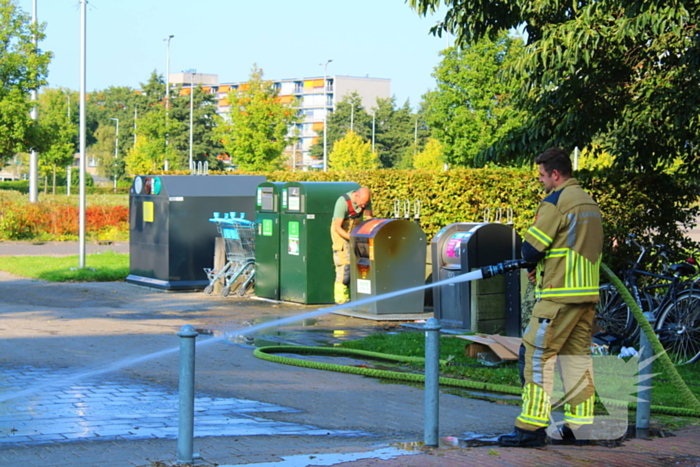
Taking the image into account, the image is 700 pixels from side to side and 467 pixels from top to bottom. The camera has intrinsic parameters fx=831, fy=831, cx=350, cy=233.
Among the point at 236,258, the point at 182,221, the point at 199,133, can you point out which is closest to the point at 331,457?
the point at 236,258

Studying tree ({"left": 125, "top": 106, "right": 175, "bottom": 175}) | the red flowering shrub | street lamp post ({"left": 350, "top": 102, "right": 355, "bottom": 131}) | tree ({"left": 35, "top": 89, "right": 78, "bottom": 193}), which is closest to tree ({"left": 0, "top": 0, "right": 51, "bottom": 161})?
the red flowering shrub

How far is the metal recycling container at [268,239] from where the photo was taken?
45.9 ft

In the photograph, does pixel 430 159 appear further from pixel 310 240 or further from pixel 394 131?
pixel 310 240

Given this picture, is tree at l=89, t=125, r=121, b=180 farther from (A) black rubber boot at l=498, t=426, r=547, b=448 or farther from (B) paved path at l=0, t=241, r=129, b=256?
(A) black rubber boot at l=498, t=426, r=547, b=448

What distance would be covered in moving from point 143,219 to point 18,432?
1037cm

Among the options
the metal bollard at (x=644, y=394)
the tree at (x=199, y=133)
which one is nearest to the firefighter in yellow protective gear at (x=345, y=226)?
the metal bollard at (x=644, y=394)

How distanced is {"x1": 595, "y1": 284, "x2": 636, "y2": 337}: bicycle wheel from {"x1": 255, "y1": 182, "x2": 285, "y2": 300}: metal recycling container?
18.6 ft

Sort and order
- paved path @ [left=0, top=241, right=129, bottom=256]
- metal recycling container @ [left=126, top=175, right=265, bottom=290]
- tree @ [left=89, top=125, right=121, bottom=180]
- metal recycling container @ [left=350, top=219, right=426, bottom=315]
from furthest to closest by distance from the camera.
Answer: tree @ [left=89, top=125, right=121, bottom=180], paved path @ [left=0, top=241, right=129, bottom=256], metal recycling container @ [left=126, top=175, right=265, bottom=290], metal recycling container @ [left=350, top=219, right=426, bottom=315]

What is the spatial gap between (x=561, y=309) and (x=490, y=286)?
17.7 ft

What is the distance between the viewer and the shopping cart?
14.7 meters

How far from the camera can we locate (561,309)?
17.2 ft

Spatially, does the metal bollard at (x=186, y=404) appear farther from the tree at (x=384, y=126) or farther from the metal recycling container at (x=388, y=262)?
the tree at (x=384, y=126)

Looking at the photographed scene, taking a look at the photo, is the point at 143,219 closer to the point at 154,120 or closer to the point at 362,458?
the point at 362,458

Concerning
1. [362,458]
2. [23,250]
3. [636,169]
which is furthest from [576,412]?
[23,250]
